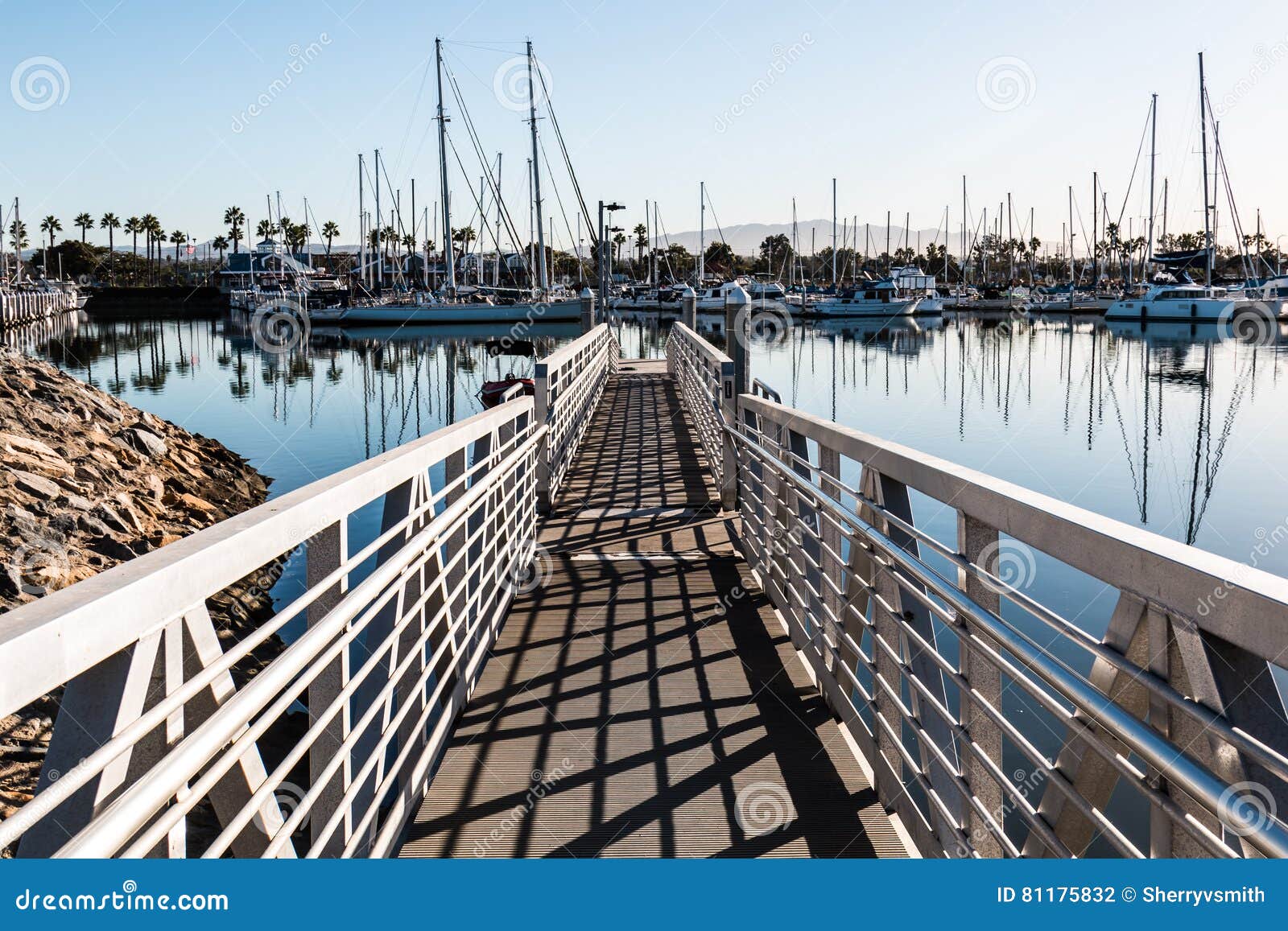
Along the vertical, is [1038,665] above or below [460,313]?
below

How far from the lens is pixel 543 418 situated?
9023 mm

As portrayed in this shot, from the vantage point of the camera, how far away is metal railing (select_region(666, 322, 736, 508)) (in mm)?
9094

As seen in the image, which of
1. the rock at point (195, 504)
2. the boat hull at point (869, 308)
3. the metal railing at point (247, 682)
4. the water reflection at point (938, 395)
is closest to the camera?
the metal railing at point (247, 682)

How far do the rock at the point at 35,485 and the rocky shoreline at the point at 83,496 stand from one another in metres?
0.02

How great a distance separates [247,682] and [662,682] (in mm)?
2683

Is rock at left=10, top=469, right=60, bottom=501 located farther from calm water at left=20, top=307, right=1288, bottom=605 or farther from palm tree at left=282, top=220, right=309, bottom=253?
palm tree at left=282, top=220, right=309, bottom=253

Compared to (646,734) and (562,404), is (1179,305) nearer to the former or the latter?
(562,404)

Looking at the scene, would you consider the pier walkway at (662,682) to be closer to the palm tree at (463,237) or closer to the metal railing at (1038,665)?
the metal railing at (1038,665)

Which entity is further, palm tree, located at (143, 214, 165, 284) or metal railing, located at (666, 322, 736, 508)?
palm tree, located at (143, 214, 165, 284)

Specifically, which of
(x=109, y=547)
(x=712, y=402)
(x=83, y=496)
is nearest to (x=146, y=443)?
(x=83, y=496)

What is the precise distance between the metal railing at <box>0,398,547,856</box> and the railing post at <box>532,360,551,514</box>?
3.96 meters

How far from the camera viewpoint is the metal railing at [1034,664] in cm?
169

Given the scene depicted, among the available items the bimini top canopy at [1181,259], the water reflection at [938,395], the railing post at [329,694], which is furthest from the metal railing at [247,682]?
the bimini top canopy at [1181,259]
